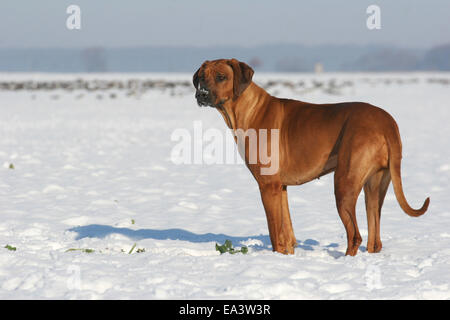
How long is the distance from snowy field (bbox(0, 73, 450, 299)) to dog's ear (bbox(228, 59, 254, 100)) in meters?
1.74

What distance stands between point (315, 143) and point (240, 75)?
3.45 ft

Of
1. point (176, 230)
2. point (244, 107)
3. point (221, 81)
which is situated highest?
point (221, 81)

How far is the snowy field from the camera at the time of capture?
5.11 m

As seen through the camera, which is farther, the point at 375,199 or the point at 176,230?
Answer: the point at 176,230

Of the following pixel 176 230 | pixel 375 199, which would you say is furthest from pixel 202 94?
pixel 176 230

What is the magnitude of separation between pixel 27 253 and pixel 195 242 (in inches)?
81.1

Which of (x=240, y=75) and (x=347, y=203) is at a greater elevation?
(x=240, y=75)

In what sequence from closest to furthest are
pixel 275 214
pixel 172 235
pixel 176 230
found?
pixel 275 214 → pixel 172 235 → pixel 176 230

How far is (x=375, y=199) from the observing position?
6266 millimetres

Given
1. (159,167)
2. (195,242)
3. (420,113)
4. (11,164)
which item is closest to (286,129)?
(195,242)

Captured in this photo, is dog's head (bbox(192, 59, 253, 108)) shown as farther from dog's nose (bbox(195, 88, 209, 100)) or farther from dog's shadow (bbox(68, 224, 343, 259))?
dog's shadow (bbox(68, 224, 343, 259))

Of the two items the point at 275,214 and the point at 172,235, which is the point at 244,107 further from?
the point at 172,235

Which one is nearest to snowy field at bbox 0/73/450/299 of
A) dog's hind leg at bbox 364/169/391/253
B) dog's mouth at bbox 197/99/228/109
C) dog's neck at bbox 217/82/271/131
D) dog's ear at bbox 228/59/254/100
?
dog's hind leg at bbox 364/169/391/253

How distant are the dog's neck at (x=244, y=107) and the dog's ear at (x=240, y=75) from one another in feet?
0.54
